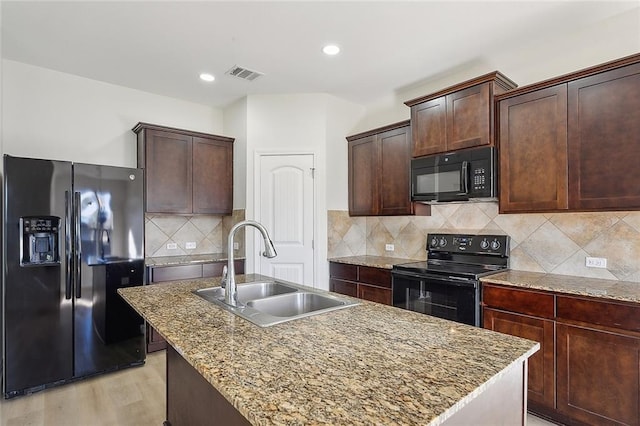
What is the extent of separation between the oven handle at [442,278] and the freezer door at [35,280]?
2.72 meters

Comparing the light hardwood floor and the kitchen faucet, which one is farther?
the light hardwood floor

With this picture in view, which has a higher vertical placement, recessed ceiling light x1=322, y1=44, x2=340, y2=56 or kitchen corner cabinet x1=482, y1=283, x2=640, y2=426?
recessed ceiling light x1=322, y1=44, x2=340, y2=56

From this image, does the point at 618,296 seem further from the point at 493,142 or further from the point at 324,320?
the point at 324,320

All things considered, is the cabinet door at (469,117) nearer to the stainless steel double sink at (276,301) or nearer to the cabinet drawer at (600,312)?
the cabinet drawer at (600,312)

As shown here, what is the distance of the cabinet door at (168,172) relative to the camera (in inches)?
139

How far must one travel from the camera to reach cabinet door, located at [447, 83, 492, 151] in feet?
8.91

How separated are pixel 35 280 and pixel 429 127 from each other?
3.42 meters

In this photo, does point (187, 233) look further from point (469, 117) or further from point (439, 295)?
point (469, 117)

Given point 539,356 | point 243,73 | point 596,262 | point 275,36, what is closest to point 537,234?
point 596,262

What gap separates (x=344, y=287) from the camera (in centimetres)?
371

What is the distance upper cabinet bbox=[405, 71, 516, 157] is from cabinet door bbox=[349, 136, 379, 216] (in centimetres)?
63

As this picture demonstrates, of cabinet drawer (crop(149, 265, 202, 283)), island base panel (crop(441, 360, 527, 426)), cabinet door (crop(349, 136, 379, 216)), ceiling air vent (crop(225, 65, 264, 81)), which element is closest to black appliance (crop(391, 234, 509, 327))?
cabinet door (crop(349, 136, 379, 216))

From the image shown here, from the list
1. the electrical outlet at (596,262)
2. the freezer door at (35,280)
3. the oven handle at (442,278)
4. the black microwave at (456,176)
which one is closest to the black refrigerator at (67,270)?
the freezer door at (35,280)

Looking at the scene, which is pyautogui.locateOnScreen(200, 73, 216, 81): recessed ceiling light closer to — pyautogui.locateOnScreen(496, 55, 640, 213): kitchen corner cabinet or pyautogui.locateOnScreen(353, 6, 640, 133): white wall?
pyautogui.locateOnScreen(353, 6, 640, 133): white wall
